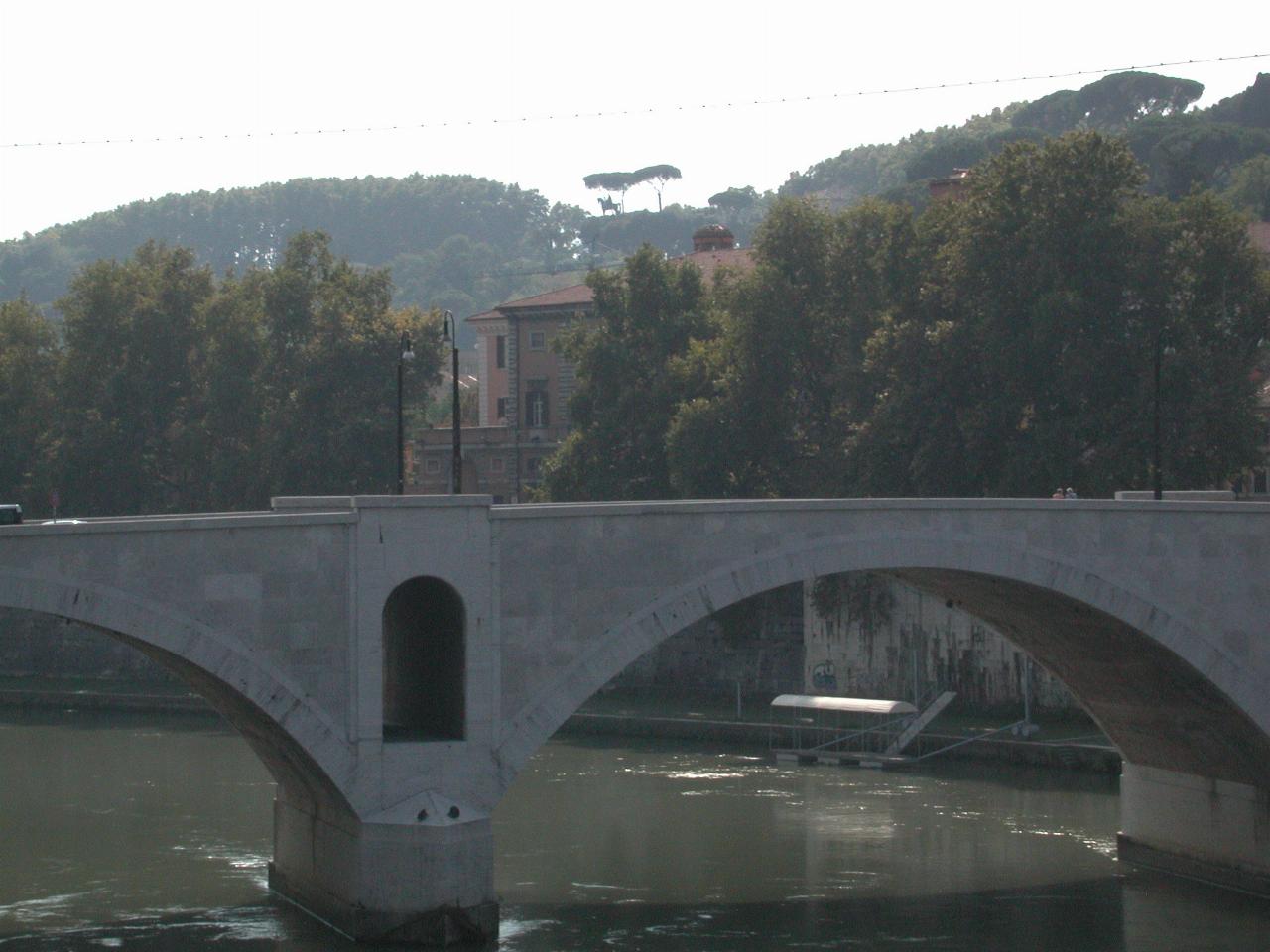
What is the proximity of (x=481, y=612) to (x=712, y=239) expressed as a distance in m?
47.4

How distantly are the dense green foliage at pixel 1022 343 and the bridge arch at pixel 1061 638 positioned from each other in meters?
11.3

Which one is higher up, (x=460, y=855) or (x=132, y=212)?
(x=132, y=212)

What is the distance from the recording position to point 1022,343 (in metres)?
40.1

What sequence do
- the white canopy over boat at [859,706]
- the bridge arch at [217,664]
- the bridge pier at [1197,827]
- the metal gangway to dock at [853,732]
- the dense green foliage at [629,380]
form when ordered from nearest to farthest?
the bridge arch at [217,664]
the bridge pier at [1197,827]
the metal gangway to dock at [853,732]
the white canopy over boat at [859,706]
the dense green foliage at [629,380]

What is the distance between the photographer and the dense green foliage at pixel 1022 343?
3931cm

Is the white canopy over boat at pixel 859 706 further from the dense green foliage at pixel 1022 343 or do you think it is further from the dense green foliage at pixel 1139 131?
the dense green foliage at pixel 1139 131

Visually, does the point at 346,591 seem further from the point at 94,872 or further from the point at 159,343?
the point at 159,343

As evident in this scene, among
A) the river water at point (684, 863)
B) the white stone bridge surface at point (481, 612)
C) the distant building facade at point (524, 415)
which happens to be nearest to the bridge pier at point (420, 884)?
the white stone bridge surface at point (481, 612)

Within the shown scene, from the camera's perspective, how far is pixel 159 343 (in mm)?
Result: 56500

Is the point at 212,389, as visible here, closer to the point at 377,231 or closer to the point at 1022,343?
the point at 1022,343

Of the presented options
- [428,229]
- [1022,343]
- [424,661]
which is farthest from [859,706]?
[428,229]

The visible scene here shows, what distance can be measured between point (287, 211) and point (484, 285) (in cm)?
2854

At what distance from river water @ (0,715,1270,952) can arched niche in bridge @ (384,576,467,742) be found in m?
2.51

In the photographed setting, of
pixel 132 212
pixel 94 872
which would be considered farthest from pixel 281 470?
pixel 132 212
